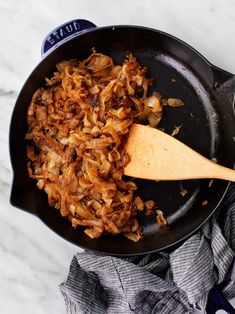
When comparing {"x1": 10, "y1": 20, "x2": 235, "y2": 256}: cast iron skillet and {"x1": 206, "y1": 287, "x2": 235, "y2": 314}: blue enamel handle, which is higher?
{"x1": 10, "y1": 20, "x2": 235, "y2": 256}: cast iron skillet

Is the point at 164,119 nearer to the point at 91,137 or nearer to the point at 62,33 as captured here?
the point at 91,137

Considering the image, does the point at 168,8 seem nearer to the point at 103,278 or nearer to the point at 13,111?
the point at 13,111

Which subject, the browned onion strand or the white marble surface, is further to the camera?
the white marble surface

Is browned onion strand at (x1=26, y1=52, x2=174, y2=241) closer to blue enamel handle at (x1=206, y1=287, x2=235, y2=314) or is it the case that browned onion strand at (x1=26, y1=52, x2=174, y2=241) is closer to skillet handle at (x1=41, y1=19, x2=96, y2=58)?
skillet handle at (x1=41, y1=19, x2=96, y2=58)

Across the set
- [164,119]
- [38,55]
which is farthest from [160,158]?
[38,55]

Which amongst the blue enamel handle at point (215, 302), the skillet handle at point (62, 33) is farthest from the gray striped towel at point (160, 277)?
the skillet handle at point (62, 33)

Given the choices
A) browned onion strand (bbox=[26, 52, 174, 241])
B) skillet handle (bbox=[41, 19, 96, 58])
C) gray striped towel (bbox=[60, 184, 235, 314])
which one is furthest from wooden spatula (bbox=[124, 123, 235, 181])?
skillet handle (bbox=[41, 19, 96, 58])

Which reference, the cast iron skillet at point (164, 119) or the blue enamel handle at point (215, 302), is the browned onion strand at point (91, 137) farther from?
the blue enamel handle at point (215, 302)
